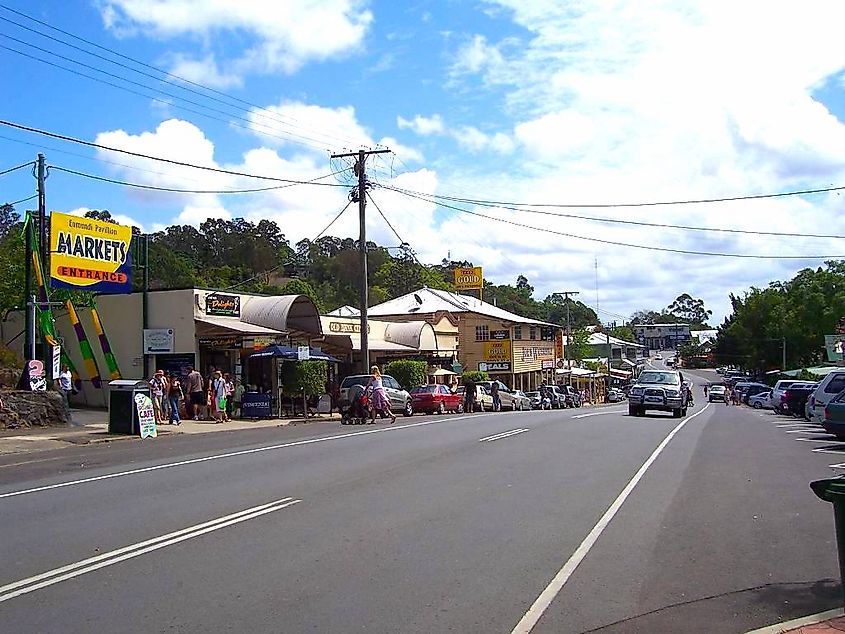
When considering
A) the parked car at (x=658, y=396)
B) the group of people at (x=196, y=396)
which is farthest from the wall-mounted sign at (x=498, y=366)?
the group of people at (x=196, y=396)

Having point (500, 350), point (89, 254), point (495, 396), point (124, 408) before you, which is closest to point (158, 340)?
point (89, 254)

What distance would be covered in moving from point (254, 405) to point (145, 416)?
26.4 ft

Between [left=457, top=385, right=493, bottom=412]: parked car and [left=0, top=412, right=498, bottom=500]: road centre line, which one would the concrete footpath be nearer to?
[left=0, top=412, right=498, bottom=500]: road centre line

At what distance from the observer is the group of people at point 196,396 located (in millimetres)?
27000

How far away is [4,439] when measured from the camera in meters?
21.3

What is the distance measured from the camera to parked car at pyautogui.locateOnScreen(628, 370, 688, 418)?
32.9 metres

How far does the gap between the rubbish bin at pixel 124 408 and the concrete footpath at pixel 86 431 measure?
0.30 metres

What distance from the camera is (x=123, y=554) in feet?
27.9

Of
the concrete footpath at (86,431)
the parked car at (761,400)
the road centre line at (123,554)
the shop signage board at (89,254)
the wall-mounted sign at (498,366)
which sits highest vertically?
the shop signage board at (89,254)

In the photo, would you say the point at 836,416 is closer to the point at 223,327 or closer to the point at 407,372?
the point at 223,327

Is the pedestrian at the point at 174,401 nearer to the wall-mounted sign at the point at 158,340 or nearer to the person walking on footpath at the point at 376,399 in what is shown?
the wall-mounted sign at the point at 158,340

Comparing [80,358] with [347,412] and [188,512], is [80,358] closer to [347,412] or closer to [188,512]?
[347,412]

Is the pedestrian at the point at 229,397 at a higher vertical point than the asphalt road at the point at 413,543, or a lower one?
higher

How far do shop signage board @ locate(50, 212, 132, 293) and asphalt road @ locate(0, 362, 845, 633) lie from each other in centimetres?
1060
